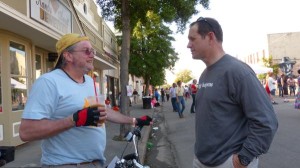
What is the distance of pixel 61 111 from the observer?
8.60ft

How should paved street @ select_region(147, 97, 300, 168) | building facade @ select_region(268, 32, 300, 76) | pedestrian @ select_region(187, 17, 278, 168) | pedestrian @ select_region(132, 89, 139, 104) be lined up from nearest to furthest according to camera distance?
pedestrian @ select_region(187, 17, 278, 168), paved street @ select_region(147, 97, 300, 168), pedestrian @ select_region(132, 89, 139, 104), building facade @ select_region(268, 32, 300, 76)

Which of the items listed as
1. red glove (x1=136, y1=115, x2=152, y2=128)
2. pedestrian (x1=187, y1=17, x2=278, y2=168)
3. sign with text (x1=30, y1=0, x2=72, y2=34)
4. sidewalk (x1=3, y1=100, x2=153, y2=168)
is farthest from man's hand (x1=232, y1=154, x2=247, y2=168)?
sign with text (x1=30, y1=0, x2=72, y2=34)

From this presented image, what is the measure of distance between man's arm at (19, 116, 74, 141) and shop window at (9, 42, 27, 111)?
7.92m

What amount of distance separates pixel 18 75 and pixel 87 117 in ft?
28.1

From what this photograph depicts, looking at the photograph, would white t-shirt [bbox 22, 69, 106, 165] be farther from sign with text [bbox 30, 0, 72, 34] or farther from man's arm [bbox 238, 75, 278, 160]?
sign with text [bbox 30, 0, 72, 34]

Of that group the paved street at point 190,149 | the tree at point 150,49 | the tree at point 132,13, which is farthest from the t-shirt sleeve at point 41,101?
the tree at point 150,49

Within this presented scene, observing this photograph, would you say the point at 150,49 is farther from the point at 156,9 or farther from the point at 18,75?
the point at 18,75

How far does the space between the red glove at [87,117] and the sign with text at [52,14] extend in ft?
24.6

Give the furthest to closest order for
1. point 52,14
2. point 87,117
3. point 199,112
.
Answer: point 52,14 < point 199,112 < point 87,117

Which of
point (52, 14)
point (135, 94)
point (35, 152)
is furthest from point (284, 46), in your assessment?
point (35, 152)

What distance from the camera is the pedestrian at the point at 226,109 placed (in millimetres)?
2625

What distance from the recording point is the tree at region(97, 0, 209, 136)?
11.7m

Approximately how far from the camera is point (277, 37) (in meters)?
64.0

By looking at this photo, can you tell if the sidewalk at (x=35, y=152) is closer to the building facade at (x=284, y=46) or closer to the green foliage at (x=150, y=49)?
the green foliage at (x=150, y=49)
